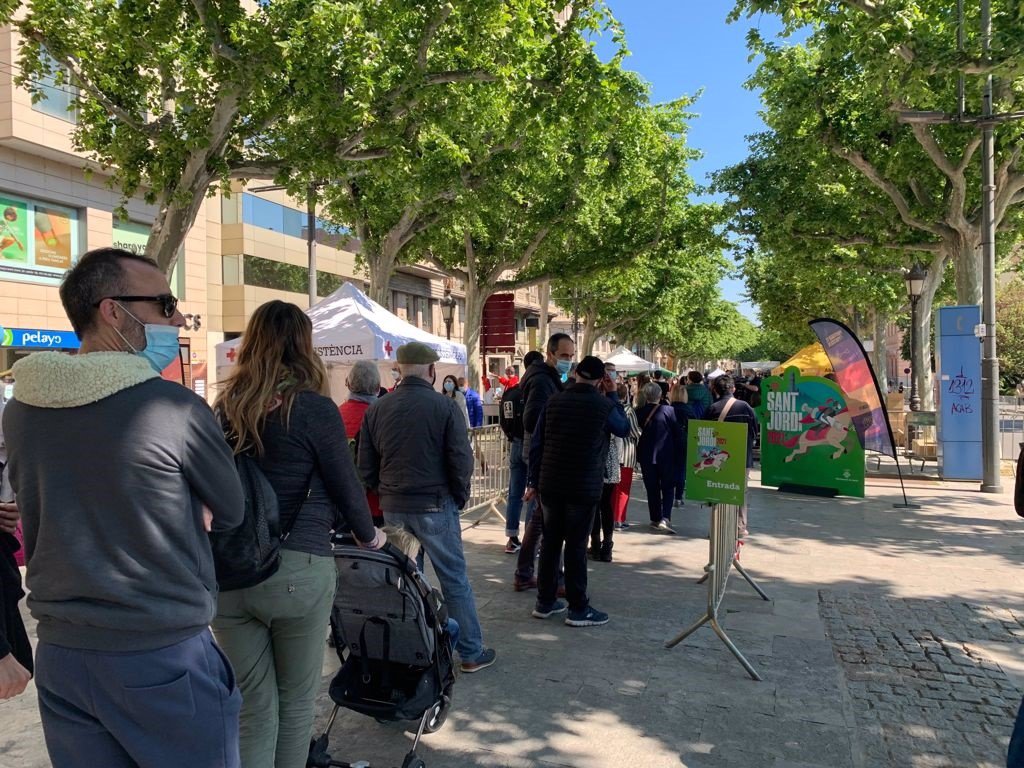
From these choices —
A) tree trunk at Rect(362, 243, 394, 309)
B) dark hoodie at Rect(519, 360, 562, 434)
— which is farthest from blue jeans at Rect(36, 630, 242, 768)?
tree trunk at Rect(362, 243, 394, 309)

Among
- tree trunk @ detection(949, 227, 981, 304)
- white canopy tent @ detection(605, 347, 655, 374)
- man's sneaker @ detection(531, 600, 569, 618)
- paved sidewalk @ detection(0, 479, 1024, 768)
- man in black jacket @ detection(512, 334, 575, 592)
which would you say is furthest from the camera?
white canopy tent @ detection(605, 347, 655, 374)

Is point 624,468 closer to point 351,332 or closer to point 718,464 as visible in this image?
point 718,464

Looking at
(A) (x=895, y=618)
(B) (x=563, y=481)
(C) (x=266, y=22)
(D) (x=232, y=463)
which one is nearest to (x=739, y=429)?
(B) (x=563, y=481)

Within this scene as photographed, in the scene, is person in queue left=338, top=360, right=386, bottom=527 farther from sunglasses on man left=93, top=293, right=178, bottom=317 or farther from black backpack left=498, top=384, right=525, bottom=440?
sunglasses on man left=93, top=293, right=178, bottom=317

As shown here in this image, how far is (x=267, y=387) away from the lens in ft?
8.64

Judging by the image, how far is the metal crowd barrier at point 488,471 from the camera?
29.1 feet

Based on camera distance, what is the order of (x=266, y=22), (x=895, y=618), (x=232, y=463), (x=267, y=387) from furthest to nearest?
1. (x=266, y=22)
2. (x=895, y=618)
3. (x=267, y=387)
4. (x=232, y=463)

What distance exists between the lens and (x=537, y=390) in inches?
255

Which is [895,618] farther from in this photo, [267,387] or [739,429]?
[267,387]

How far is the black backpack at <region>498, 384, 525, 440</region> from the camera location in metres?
7.16

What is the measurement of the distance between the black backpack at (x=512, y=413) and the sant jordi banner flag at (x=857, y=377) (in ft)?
13.8

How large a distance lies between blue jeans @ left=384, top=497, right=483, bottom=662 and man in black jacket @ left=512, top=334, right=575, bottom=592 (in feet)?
5.44

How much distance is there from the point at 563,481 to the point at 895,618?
2.68m

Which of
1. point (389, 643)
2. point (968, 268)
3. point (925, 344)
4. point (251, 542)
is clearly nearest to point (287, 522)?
point (251, 542)
